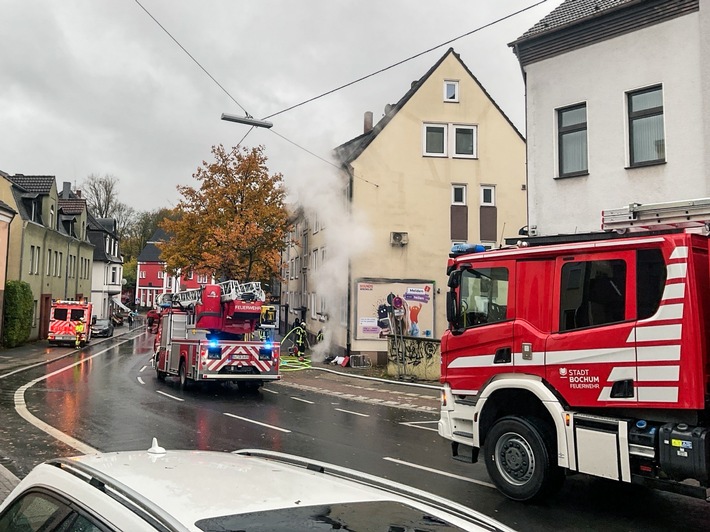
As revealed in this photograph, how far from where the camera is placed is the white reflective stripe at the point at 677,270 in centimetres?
579

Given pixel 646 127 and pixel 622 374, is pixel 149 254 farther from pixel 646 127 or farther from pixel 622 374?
pixel 622 374

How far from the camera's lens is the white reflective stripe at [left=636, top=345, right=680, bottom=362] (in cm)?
573

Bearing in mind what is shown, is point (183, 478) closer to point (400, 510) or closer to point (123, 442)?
point (400, 510)

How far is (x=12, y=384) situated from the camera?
58.5ft

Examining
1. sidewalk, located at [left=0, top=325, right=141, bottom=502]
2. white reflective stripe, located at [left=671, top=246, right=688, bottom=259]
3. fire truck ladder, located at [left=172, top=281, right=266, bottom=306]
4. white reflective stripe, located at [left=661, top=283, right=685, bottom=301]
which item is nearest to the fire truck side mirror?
white reflective stripe, located at [left=661, top=283, right=685, bottom=301]

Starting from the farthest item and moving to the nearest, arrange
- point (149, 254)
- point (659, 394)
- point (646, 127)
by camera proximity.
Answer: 1. point (149, 254)
2. point (646, 127)
3. point (659, 394)

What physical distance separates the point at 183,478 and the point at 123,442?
8067 mm

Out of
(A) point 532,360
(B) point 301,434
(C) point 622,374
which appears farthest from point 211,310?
(C) point 622,374

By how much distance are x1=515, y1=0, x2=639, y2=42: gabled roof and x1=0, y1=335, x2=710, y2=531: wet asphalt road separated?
29.5 feet

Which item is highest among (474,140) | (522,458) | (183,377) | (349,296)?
(474,140)

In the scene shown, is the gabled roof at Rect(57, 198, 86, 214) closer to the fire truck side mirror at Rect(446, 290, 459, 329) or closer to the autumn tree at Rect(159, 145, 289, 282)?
the autumn tree at Rect(159, 145, 289, 282)

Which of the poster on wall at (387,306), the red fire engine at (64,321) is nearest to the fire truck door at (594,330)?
the poster on wall at (387,306)

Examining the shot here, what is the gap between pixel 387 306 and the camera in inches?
982

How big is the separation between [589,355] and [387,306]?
18.7m
